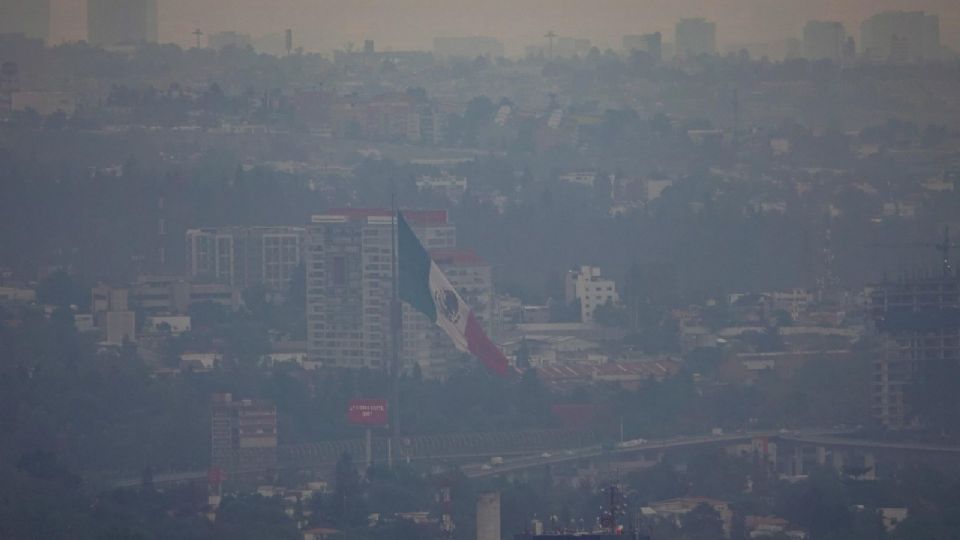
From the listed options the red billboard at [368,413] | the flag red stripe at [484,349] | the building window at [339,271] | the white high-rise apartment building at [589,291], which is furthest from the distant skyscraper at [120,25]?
the red billboard at [368,413]

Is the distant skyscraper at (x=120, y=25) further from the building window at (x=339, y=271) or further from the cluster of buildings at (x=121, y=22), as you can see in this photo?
the building window at (x=339, y=271)

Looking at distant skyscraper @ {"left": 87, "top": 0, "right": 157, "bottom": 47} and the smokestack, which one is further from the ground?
distant skyscraper @ {"left": 87, "top": 0, "right": 157, "bottom": 47}

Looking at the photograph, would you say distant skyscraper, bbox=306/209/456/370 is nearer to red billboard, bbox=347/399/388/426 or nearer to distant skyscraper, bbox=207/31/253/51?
red billboard, bbox=347/399/388/426

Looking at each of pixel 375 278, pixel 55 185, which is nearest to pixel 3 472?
pixel 375 278

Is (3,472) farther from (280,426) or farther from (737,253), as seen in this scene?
(737,253)

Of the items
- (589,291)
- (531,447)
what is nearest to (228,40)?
(589,291)

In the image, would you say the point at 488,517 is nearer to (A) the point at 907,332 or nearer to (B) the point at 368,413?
(B) the point at 368,413

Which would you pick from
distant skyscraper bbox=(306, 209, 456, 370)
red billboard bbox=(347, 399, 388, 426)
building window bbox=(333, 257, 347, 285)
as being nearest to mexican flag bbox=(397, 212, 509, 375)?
distant skyscraper bbox=(306, 209, 456, 370)
